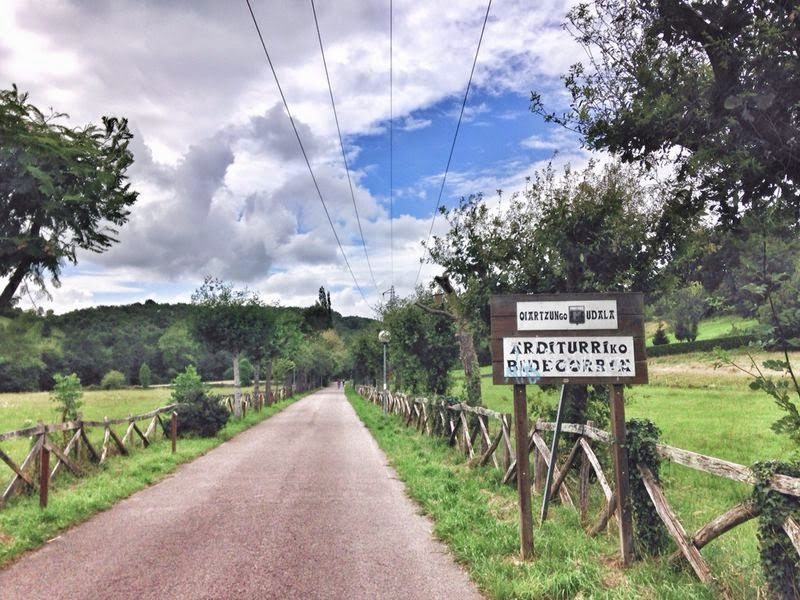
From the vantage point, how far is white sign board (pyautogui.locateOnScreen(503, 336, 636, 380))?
6047 millimetres

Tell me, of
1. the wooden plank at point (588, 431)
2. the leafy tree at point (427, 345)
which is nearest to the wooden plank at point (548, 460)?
the wooden plank at point (588, 431)

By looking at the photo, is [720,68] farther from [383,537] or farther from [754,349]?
[383,537]

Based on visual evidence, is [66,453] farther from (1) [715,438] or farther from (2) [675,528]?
(1) [715,438]

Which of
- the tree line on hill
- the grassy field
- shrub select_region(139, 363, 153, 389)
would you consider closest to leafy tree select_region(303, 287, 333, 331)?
the tree line on hill

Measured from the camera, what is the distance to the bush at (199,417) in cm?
1827

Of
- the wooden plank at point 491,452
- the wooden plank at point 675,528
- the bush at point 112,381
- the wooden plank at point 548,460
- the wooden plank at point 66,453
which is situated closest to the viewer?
the wooden plank at point 675,528

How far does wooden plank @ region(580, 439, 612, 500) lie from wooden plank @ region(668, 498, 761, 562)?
1.57 meters

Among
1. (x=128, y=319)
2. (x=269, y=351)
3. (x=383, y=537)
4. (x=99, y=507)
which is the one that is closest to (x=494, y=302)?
(x=383, y=537)

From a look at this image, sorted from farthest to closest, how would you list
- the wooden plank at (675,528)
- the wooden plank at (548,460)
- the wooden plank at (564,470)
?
the wooden plank at (548,460) → the wooden plank at (564,470) → the wooden plank at (675,528)

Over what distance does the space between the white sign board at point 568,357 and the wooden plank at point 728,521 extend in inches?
70.8

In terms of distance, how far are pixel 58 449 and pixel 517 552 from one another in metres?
8.62

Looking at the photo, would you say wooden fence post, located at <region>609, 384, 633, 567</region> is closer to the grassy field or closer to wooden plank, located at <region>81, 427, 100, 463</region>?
the grassy field

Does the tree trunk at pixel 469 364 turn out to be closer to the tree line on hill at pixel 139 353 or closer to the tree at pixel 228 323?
the tree at pixel 228 323

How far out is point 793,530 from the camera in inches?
142
